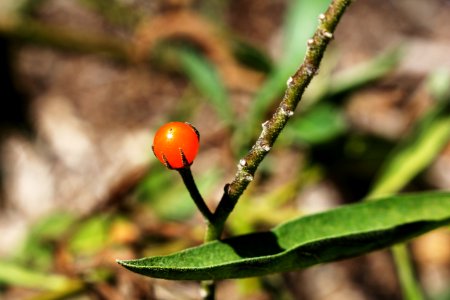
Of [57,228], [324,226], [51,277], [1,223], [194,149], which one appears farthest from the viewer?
[1,223]

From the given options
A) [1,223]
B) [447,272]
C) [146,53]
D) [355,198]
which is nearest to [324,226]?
[355,198]

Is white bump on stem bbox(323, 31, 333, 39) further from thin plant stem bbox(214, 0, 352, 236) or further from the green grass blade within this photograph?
the green grass blade

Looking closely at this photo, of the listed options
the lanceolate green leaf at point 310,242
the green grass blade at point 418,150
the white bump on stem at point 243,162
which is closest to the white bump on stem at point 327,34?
the white bump on stem at point 243,162

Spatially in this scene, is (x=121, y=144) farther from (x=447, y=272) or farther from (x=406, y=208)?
(x=406, y=208)

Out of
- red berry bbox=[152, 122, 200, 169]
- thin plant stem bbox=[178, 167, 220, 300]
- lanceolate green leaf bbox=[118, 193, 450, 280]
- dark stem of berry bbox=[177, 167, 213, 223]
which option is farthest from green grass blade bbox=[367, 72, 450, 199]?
red berry bbox=[152, 122, 200, 169]

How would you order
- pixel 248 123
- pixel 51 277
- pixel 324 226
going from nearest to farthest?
pixel 324 226, pixel 51 277, pixel 248 123

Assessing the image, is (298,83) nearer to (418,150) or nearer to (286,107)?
(286,107)

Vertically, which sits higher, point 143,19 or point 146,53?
point 143,19

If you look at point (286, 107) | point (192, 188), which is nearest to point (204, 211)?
point (192, 188)

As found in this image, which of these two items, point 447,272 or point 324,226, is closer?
point 324,226
